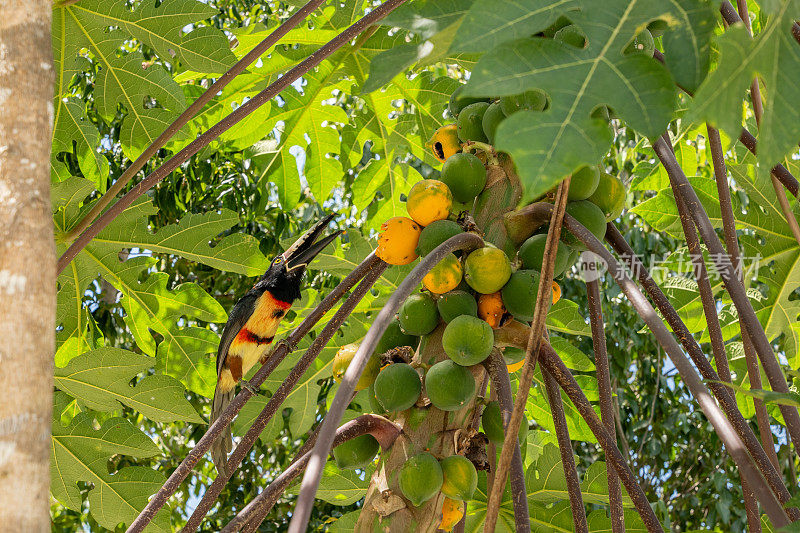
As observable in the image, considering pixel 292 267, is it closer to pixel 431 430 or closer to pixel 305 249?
pixel 305 249

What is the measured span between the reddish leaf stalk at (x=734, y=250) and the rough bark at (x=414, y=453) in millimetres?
650

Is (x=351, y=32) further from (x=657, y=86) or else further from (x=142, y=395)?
(x=142, y=395)

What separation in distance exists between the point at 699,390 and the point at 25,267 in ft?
2.76

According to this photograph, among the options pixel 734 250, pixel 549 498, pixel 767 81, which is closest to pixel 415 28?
pixel 767 81

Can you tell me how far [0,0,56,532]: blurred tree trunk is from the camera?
2.15 feet

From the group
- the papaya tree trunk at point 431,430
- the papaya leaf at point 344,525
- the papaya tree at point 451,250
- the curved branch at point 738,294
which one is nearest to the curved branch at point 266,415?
the papaya tree at point 451,250

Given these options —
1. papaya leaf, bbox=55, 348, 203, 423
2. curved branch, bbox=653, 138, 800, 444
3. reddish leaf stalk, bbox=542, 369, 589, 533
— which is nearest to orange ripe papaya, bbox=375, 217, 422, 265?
reddish leaf stalk, bbox=542, 369, 589, 533

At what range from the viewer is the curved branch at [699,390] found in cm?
96

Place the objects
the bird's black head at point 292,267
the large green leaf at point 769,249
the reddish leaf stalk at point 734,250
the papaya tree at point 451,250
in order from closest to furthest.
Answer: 1. the papaya tree at point 451,250
2. the reddish leaf stalk at point 734,250
3. the bird's black head at point 292,267
4. the large green leaf at point 769,249

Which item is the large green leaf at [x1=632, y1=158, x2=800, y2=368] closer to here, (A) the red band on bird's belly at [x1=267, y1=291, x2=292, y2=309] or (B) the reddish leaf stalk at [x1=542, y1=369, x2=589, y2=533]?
(B) the reddish leaf stalk at [x1=542, y1=369, x2=589, y2=533]

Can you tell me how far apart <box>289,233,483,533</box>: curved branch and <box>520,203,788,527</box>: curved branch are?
0.84 feet

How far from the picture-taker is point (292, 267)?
2.16 m

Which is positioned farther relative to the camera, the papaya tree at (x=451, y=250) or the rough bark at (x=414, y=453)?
the rough bark at (x=414, y=453)

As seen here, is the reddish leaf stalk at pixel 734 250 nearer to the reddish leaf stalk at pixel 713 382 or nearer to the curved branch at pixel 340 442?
the reddish leaf stalk at pixel 713 382
